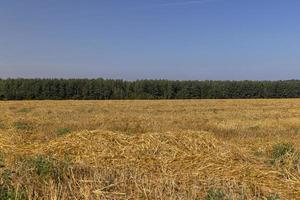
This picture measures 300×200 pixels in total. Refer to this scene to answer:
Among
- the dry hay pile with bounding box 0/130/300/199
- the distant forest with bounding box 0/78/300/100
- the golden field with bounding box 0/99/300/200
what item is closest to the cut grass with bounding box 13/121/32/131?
the golden field with bounding box 0/99/300/200

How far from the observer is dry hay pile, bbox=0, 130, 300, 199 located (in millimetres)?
7008

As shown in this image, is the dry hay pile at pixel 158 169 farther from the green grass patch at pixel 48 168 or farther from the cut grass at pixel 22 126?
the cut grass at pixel 22 126

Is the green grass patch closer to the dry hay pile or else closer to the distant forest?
the dry hay pile

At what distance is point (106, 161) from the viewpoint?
10352mm

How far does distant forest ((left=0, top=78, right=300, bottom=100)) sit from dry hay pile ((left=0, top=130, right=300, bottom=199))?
64.3 metres

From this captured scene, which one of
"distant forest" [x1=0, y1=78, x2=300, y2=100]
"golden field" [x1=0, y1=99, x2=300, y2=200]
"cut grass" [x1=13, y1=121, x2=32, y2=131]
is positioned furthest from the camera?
"distant forest" [x1=0, y1=78, x2=300, y2=100]

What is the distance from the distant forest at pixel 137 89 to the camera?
75.8m

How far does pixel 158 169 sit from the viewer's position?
31.2 ft

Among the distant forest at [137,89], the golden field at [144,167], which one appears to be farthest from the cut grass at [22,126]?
the distant forest at [137,89]

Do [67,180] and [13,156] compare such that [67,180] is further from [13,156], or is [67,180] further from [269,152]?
[269,152]

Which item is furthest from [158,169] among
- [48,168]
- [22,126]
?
[22,126]

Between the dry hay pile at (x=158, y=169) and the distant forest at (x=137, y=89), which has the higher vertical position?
the dry hay pile at (x=158, y=169)

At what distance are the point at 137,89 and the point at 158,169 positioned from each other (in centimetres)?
7015

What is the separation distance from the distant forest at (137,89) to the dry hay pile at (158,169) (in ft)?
211
